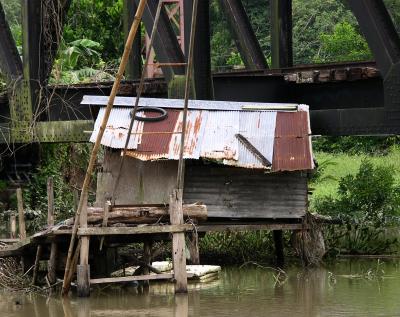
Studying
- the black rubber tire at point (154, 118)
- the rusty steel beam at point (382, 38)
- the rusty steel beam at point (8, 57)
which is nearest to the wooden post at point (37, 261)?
the black rubber tire at point (154, 118)

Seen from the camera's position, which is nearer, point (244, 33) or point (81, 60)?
point (244, 33)

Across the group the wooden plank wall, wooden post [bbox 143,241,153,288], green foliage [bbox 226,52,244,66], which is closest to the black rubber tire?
the wooden plank wall

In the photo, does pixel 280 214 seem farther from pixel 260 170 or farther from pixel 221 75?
pixel 221 75

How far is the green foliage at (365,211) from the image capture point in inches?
739

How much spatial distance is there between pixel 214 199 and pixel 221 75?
192cm

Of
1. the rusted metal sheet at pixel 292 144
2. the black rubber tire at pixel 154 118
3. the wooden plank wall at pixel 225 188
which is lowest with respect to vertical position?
the wooden plank wall at pixel 225 188

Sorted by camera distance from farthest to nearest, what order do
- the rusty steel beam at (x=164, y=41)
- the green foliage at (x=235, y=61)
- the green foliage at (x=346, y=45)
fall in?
the green foliage at (x=235, y=61) → the green foliage at (x=346, y=45) → the rusty steel beam at (x=164, y=41)

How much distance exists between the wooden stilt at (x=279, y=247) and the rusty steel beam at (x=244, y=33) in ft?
10.0

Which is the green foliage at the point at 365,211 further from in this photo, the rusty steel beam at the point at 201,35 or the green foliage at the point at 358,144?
the green foliage at the point at 358,144

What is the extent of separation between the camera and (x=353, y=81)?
15289 millimetres

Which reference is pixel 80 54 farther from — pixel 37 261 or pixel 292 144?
pixel 37 261

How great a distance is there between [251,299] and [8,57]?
240 inches

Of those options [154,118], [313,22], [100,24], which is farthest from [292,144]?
[313,22]

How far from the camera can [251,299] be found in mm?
14062
